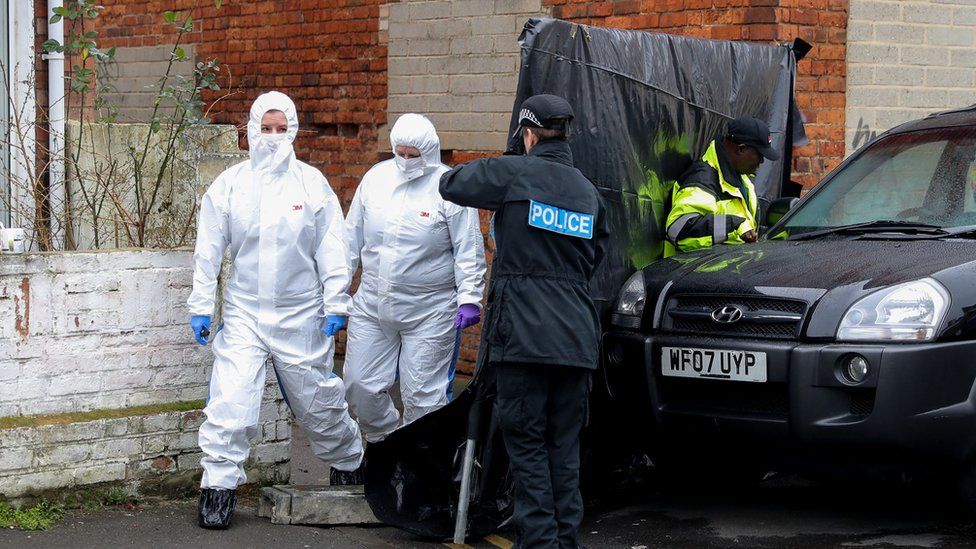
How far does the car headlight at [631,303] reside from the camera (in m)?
5.88

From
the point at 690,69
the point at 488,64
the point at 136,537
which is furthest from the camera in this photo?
the point at 488,64

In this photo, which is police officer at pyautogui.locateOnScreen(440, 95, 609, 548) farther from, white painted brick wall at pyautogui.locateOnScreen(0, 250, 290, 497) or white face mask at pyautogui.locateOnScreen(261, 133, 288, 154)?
white painted brick wall at pyautogui.locateOnScreen(0, 250, 290, 497)

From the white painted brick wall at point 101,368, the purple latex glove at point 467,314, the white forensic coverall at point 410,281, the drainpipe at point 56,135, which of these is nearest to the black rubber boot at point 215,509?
the white painted brick wall at point 101,368

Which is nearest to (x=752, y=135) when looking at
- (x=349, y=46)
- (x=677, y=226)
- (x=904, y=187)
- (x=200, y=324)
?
(x=677, y=226)

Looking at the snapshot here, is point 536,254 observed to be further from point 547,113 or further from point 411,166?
point 411,166

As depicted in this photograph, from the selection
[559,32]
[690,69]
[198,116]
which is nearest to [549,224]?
[559,32]

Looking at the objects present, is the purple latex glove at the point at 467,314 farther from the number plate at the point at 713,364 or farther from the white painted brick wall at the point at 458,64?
the white painted brick wall at the point at 458,64

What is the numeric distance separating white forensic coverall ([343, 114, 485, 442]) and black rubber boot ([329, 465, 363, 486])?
30cm

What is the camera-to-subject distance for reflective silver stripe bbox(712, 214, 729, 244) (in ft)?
20.8

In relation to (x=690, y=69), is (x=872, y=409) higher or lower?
lower

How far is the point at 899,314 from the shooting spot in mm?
5203

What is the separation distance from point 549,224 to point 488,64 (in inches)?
185

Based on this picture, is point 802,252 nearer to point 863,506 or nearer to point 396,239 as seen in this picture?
point 863,506

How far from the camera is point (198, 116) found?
Result: 6906 millimetres
